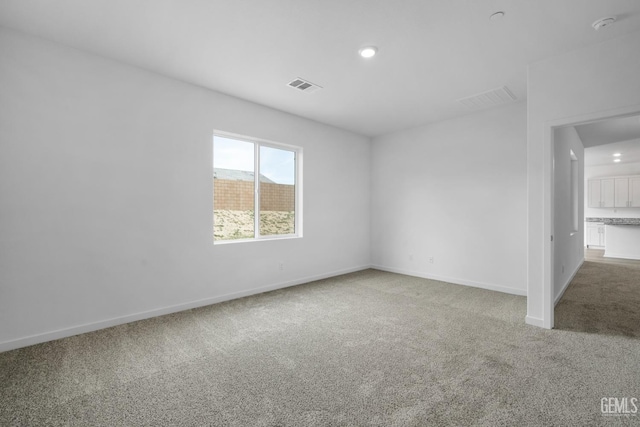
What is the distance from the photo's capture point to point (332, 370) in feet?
7.53

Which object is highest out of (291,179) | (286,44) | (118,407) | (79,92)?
(286,44)

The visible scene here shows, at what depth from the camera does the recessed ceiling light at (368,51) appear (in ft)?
9.56

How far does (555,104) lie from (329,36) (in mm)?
2477

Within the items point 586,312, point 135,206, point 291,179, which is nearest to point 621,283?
point 586,312

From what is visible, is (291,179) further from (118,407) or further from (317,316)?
(118,407)

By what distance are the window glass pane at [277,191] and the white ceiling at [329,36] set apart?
1.24 metres

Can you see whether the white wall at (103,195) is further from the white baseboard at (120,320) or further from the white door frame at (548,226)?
the white door frame at (548,226)

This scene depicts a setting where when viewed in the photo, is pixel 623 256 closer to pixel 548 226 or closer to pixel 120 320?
pixel 548 226

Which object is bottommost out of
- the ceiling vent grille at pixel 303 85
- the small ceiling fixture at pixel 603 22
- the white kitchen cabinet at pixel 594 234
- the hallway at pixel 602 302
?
the hallway at pixel 602 302

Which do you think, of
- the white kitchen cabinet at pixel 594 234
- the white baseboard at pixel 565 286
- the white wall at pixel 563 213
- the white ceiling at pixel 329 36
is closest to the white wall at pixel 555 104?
the white ceiling at pixel 329 36

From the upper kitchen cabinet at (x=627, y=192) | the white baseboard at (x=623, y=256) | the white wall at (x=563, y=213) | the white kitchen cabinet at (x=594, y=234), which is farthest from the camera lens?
the white kitchen cabinet at (x=594, y=234)

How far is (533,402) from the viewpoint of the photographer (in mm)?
1901

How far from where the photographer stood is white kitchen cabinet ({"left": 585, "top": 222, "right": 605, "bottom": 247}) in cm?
927

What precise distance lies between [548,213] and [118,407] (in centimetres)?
413
